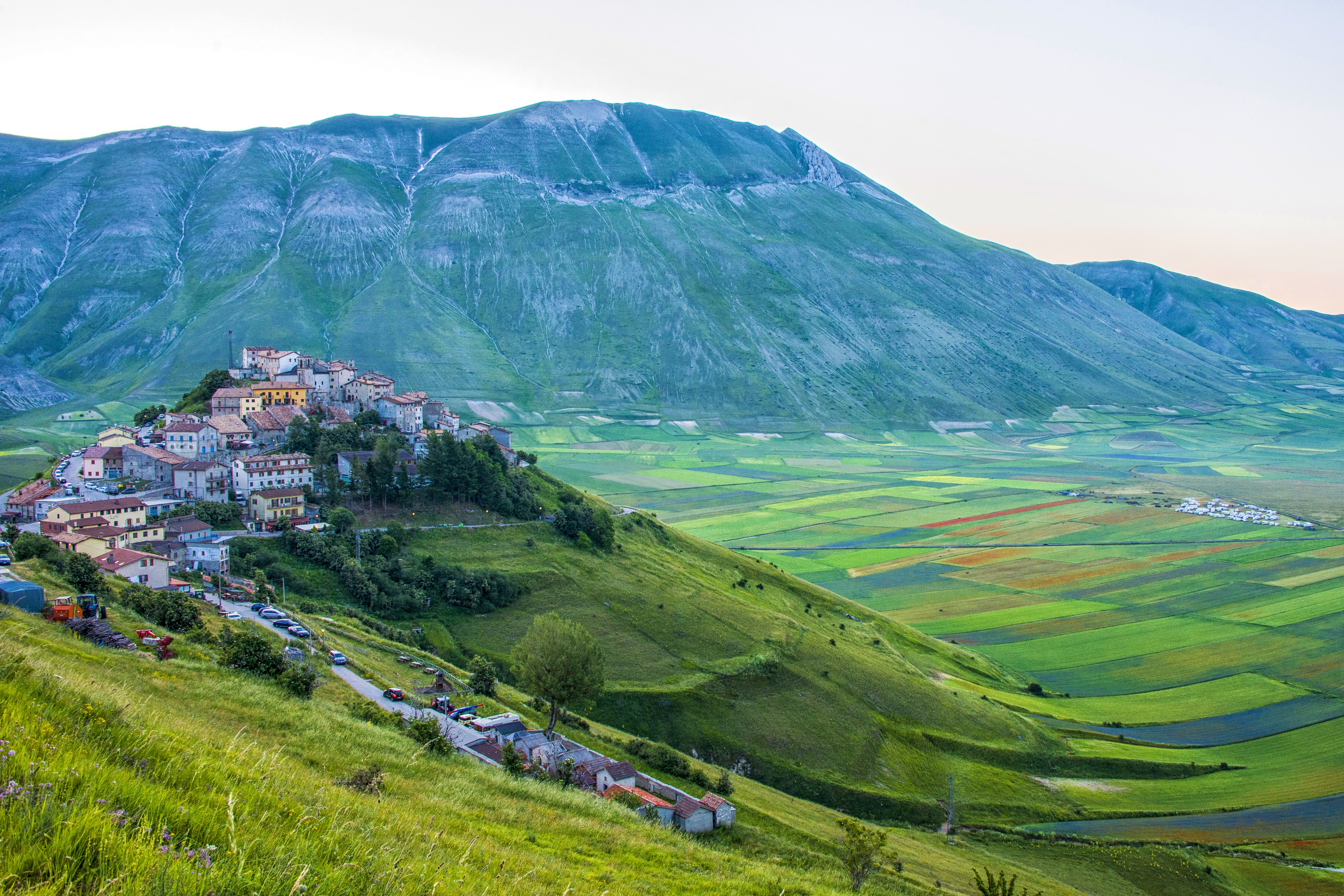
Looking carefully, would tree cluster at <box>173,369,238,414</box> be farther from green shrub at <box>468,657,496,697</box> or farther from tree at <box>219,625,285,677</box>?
tree at <box>219,625,285,677</box>

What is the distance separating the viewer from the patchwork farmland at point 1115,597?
60125mm

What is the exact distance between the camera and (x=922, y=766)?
59.1m

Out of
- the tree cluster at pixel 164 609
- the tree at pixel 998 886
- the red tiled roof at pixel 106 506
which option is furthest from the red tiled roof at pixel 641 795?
the red tiled roof at pixel 106 506

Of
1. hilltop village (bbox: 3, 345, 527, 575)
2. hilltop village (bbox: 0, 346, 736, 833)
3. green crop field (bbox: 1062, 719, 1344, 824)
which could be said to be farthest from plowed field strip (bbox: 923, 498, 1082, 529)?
hilltop village (bbox: 3, 345, 527, 575)

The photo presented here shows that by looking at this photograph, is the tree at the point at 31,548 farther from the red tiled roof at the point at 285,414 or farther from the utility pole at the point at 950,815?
the utility pole at the point at 950,815

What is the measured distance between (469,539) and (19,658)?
68106mm

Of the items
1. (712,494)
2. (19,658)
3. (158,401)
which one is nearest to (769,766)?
(19,658)

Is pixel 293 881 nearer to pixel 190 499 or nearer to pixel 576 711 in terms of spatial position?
pixel 576 711

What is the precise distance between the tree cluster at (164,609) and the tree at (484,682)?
1692cm

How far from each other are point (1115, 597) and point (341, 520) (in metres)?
99.0

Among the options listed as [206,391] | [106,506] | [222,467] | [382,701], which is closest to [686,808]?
[382,701]

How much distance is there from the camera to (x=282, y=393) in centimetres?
9794

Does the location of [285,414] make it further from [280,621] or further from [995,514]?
[995,514]

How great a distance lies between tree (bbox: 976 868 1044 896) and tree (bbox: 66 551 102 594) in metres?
46.3
